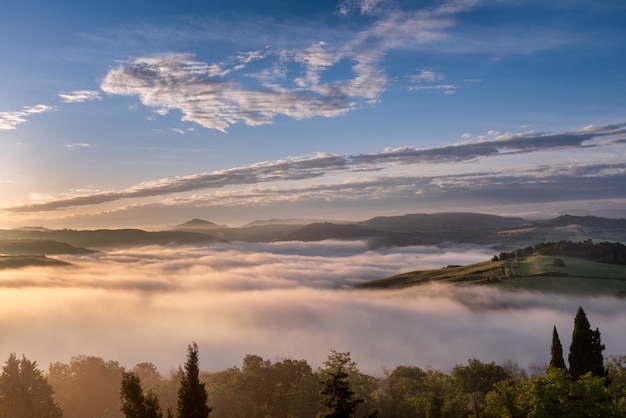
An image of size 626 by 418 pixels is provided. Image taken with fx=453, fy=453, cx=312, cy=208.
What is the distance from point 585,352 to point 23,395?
95.5m

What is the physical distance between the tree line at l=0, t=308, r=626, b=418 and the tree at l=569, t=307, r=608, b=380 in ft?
0.47

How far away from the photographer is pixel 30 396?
79.6m

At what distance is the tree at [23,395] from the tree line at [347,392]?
0.16 m

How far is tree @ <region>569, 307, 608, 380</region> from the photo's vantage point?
239ft

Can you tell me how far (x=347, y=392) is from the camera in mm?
36406

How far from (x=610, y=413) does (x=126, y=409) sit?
51075 mm

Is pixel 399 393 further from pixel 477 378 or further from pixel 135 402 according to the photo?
pixel 135 402

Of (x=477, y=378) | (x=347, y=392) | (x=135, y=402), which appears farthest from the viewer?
(x=477, y=378)

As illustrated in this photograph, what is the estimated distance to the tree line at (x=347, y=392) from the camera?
152 ft

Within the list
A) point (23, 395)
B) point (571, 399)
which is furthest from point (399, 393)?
point (23, 395)

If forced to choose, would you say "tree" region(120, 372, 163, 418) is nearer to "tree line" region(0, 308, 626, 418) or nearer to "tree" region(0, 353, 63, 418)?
"tree line" region(0, 308, 626, 418)

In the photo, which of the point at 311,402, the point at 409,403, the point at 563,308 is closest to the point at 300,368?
the point at 311,402

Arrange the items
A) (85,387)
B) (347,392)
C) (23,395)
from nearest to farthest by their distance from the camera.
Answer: (347,392)
(23,395)
(85,387)

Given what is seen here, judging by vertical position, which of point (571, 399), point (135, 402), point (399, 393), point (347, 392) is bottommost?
point (399, 393)
